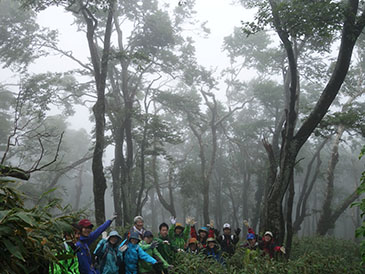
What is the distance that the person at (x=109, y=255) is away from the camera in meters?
4.77

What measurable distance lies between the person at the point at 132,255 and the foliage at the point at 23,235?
2.48 metres

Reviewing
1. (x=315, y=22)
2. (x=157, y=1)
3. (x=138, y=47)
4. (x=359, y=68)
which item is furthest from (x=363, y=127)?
(x=157, y=1)

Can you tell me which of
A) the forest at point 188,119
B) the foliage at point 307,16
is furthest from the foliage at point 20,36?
the foliage at point 307,16

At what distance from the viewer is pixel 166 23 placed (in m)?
16.5

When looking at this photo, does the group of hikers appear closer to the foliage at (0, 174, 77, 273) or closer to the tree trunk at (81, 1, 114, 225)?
the foliage at (0, 174, 77, 273)

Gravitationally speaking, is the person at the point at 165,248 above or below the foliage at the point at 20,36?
below

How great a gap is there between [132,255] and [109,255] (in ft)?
1.23

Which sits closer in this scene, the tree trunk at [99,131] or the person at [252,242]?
the person at [252,242]

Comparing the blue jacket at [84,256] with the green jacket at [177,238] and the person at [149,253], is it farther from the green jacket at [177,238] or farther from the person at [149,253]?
the green jacket at [177,238]

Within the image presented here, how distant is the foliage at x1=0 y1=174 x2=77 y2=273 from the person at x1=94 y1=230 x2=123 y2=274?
7.97 feet

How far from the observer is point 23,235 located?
75.8 inches

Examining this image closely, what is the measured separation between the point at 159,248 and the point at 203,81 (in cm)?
1549

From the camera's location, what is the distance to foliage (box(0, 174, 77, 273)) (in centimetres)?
181

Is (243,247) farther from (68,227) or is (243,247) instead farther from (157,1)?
(157,1)
